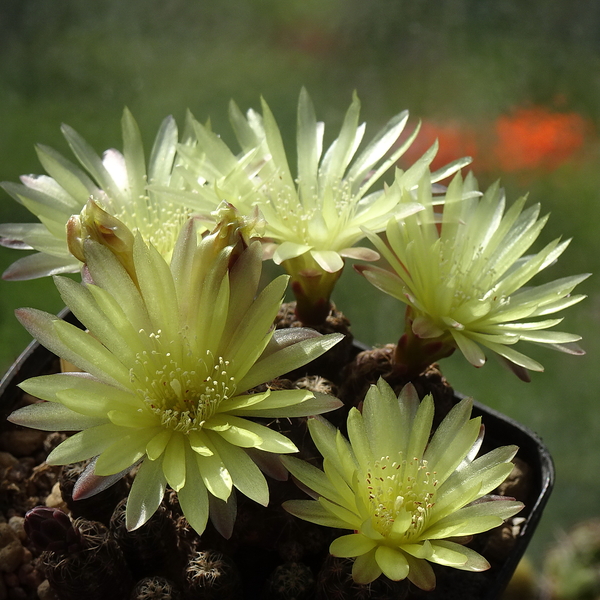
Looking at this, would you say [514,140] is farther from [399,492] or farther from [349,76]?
[399,492]

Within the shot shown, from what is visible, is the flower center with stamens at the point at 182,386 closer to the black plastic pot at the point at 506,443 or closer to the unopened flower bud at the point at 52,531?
the unopened flower bud at the point at 52,531

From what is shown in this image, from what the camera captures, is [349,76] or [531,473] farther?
[349,76]

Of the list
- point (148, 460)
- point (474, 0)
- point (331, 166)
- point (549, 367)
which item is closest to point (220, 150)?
point (331, 166)

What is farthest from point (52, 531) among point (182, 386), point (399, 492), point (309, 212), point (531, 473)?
point (531, 473)

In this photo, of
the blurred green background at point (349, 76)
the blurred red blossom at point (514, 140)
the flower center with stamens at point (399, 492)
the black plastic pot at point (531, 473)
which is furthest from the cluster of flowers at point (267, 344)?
the blurred red blossom at point (514, 140)

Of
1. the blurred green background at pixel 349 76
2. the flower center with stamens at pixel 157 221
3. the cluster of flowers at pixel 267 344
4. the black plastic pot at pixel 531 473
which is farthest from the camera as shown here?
the blurred green background at pixel 349 76
